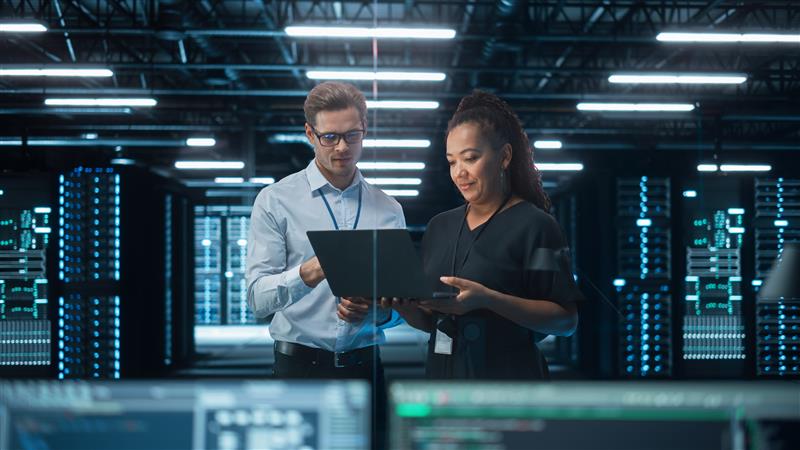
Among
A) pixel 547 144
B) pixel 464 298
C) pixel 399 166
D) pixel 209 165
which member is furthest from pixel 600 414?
pixel 547 144

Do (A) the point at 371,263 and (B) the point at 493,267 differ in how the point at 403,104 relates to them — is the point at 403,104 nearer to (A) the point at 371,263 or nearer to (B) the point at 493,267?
(B) the point at 493,267

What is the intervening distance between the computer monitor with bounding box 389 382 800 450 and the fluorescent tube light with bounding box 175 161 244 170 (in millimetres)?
2960

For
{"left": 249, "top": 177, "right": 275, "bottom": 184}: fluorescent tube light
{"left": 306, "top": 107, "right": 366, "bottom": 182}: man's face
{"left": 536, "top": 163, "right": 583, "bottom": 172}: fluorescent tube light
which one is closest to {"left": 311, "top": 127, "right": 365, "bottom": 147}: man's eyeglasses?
{"left": 306, "top": 107, "right": 366, "bottom": 182}: man's face

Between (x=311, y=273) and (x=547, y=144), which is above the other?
(x=547, y=144)

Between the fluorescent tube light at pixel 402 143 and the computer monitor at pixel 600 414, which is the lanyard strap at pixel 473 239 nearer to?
the computer monitor at pixel 600 414

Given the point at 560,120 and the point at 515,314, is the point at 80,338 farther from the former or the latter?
the point at 515,314

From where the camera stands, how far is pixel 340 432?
0.82m

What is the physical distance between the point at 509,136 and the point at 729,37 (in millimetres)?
3613

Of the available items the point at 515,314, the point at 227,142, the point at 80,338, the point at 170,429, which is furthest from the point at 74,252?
the point at 170,429

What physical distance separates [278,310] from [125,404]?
786 mm

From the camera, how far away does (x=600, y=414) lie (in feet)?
2.61

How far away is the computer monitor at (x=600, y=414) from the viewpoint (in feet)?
2.61

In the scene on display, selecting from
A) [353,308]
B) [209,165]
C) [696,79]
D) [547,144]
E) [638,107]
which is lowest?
[353,308]

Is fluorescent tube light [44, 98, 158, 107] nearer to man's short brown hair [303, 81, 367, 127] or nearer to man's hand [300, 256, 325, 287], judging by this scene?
man's short brown hair [303, 81, 367, 127]
